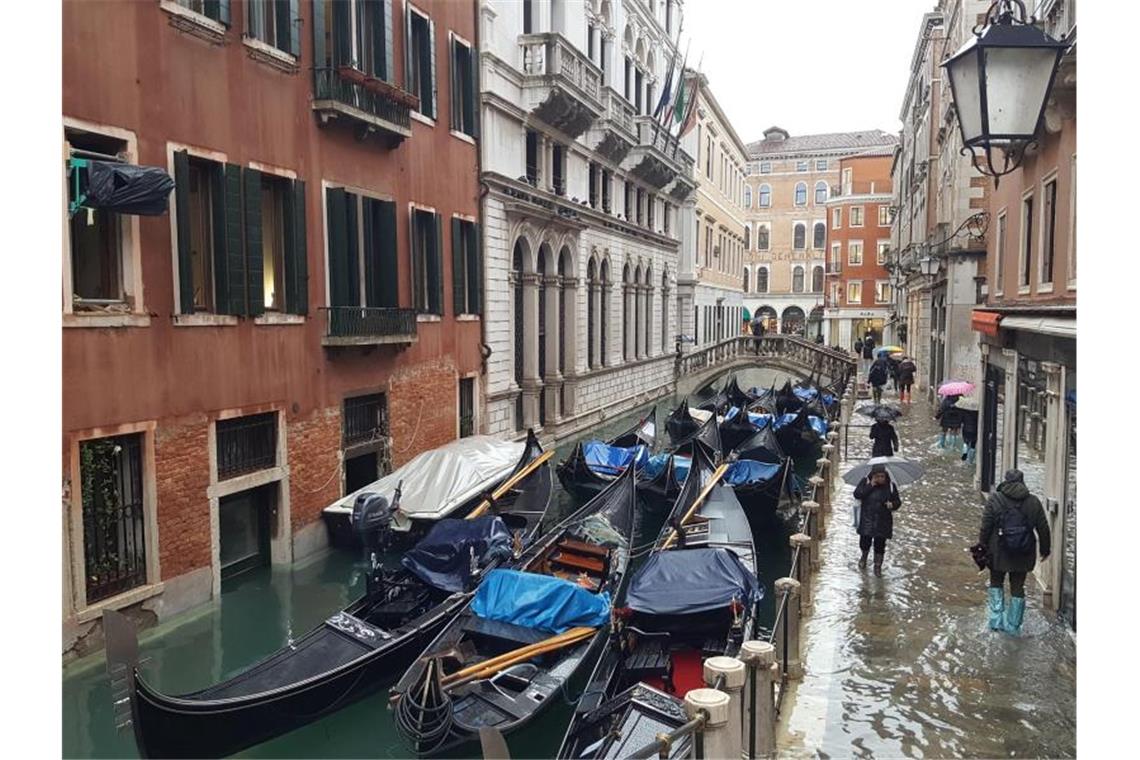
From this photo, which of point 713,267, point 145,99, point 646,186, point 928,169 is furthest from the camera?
point 713,267

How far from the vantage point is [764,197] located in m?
51.1

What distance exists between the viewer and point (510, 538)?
8.73 meters

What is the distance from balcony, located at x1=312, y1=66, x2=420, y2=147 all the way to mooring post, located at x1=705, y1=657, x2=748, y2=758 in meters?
8.16

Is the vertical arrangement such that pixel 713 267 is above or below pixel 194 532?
above

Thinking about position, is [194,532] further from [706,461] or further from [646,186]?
[646,186]

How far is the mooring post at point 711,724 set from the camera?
4117mm

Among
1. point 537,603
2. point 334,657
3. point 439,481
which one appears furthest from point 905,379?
point 334,657

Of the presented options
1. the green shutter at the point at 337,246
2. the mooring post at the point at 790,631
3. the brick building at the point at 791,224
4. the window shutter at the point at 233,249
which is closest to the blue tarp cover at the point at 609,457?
the green shutter at the point at 337,246

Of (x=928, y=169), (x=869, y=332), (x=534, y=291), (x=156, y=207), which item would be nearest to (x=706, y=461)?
(x=534, y=291)

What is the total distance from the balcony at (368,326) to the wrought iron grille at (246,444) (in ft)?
4.29

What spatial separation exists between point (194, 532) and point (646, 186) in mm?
19486

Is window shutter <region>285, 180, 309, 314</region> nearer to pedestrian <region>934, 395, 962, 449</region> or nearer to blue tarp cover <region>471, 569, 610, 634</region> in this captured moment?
blue tarp cover <region>471, 569, 610, 634</region>

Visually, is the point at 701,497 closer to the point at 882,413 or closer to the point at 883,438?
the point at 883,438

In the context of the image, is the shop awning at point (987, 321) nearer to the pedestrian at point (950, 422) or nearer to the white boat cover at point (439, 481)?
the pedestrian at point (950, 422)
